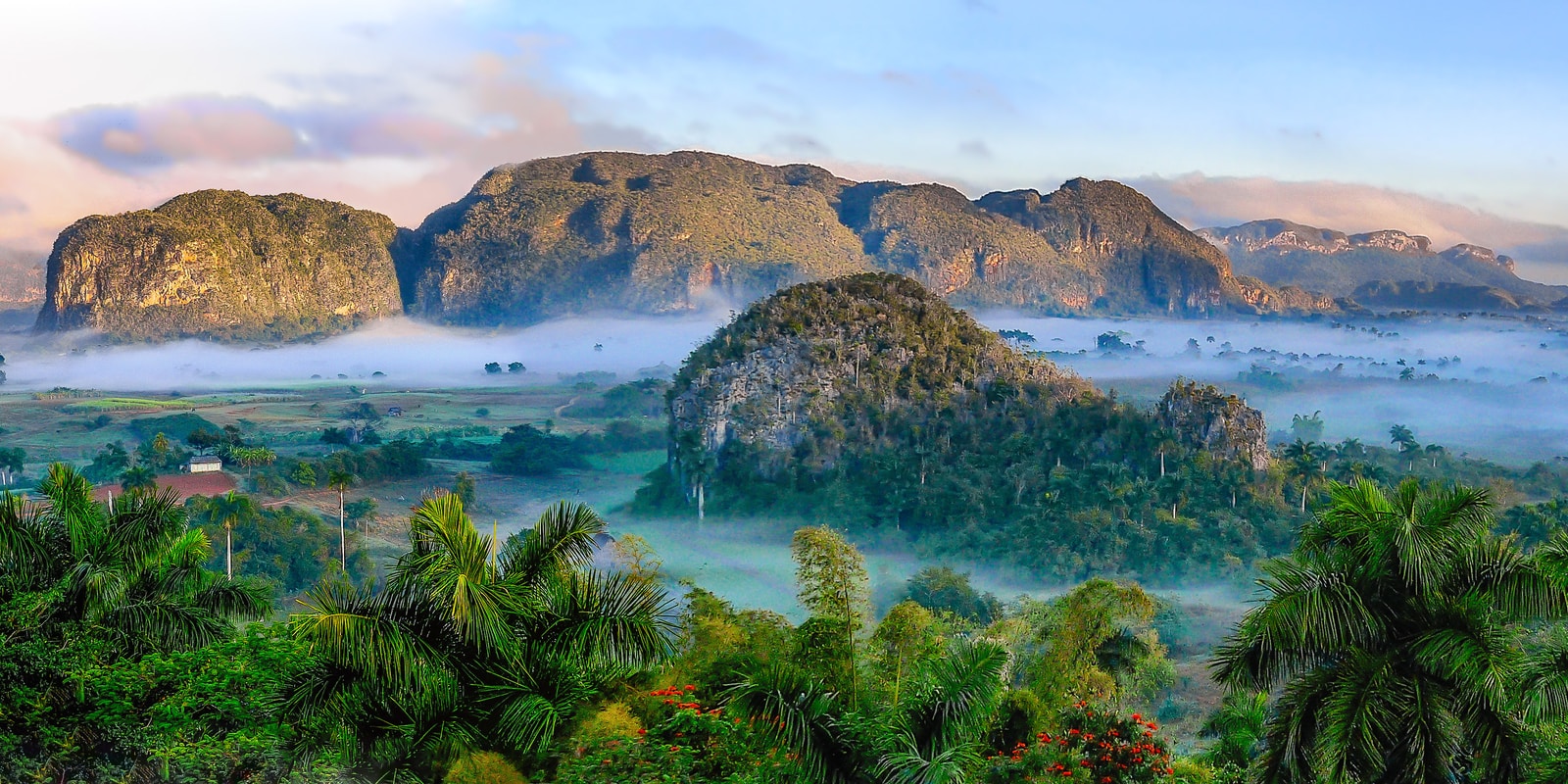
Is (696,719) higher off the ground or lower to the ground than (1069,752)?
higher

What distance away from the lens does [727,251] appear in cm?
17200

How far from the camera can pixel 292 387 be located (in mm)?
128500

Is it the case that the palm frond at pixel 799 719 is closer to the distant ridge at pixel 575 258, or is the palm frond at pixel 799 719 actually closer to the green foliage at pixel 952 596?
the green foliage at pixel 952 596

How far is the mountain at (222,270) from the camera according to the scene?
14512 centimetres

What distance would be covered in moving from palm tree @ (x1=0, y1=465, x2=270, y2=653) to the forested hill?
1346 inches

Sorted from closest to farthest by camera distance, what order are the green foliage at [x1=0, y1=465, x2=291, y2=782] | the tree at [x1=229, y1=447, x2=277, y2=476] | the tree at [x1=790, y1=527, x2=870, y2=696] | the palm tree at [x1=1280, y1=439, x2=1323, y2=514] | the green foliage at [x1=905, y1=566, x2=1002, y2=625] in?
the green foliage at [x1=0, y1=465, x2=291, y2=782] → the tree at [x1=790, y1=527, x2=870, y2=696] → the green foliage at [x1=905, y1=566, x2=1002, y2=625] → the palm tree at [x1=1280, y1=439, x2=1323, y2=514] → the tree at [x1=229, y1=447, x2=277, y2=476]

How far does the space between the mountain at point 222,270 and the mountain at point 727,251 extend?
13508 millimetres

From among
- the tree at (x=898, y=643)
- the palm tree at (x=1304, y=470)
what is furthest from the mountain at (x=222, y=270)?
the tree at (x=898, y=643)

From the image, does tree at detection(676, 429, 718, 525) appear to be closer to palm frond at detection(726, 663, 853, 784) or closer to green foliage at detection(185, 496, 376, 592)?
green foliage at detection(185, 496, 376, 592)

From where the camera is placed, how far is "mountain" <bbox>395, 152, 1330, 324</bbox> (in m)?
172

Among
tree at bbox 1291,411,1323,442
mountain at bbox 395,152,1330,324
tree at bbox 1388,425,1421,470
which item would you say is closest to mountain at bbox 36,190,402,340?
mountain at bbox 395,152,1330,324

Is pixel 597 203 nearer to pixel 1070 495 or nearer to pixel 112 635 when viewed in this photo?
pixel 1070 495

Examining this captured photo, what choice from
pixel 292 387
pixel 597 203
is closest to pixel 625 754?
pixel 292 387

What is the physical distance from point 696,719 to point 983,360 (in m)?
47.7
